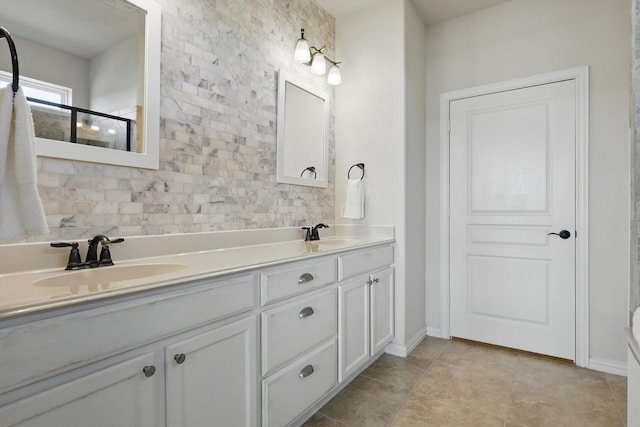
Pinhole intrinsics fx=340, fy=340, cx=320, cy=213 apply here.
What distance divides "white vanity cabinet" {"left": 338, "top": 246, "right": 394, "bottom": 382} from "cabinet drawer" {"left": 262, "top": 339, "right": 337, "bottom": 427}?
0.11m

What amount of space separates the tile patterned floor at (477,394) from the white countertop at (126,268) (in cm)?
88

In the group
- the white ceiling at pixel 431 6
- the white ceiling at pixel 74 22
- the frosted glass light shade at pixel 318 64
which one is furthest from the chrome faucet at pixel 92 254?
the white ceiling at pixel 431 6

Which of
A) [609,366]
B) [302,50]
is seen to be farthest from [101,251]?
[609,366]

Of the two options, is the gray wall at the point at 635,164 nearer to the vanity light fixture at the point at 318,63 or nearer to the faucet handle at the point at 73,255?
the vanity light fixture at the point at 318,63

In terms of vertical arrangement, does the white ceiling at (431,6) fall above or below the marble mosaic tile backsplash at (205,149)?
above

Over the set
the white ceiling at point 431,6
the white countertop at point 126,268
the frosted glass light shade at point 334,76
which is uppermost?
the white ceiling at point 431,6

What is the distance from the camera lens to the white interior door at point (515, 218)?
2488mm

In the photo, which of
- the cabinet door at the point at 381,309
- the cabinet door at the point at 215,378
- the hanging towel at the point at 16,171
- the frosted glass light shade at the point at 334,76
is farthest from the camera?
the frosted glass light shade at the point at 334,76

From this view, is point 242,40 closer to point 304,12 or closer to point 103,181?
point 304,12

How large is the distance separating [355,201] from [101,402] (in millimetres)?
2070

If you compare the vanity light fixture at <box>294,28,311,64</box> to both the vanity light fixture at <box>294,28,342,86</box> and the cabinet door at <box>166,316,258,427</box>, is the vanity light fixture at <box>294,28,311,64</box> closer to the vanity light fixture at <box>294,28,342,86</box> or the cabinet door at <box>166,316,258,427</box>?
the vanity light fixture at <box>294,28,342,86</box>

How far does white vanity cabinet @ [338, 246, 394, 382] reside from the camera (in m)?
Result: 1.90

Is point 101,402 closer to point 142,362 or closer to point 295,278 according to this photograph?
point 142,362

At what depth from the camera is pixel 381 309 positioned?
92.3 inches
